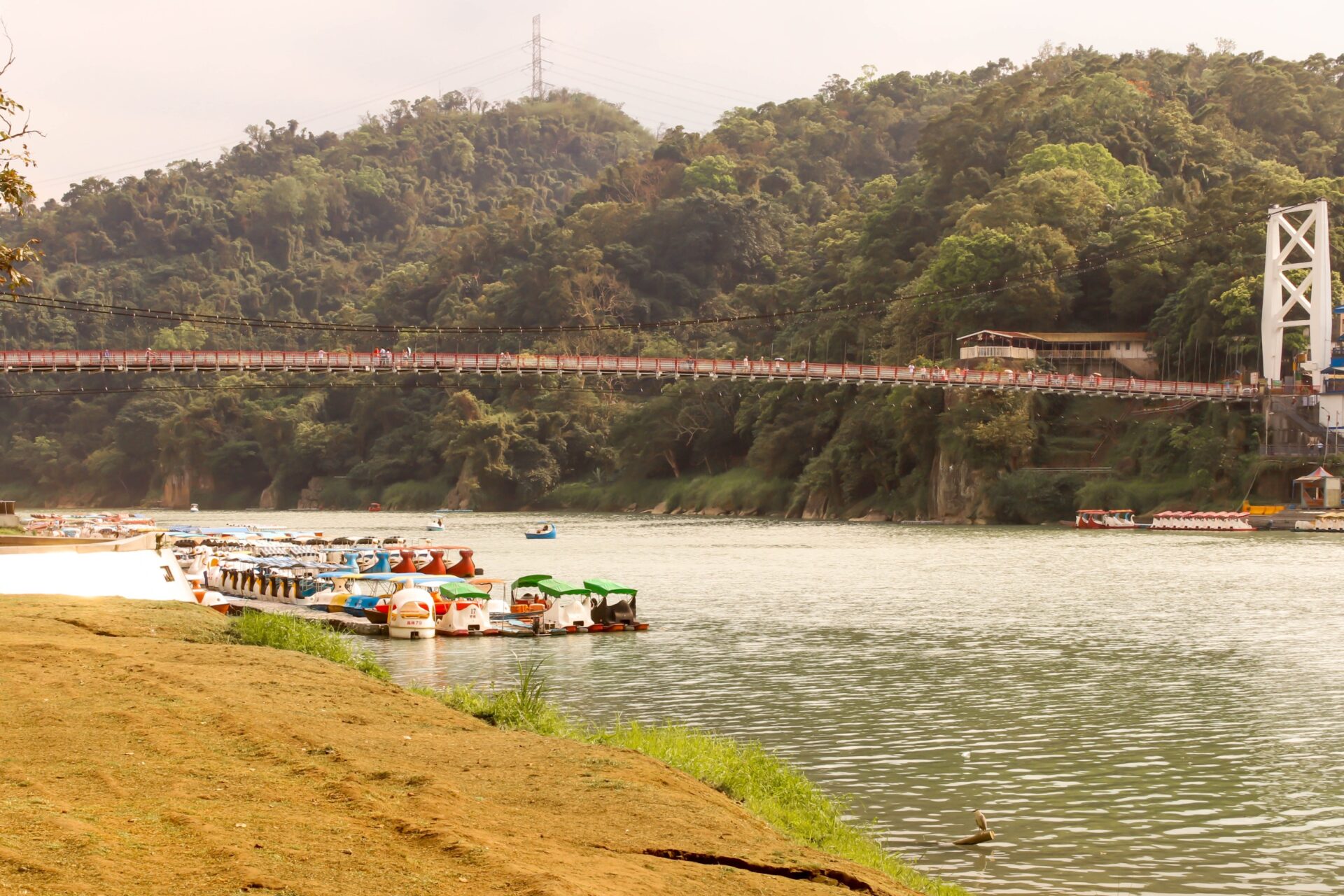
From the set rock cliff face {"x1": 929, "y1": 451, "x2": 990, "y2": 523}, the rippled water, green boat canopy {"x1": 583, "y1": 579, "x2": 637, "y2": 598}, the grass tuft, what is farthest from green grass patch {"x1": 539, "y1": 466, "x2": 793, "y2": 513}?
the grass tuft

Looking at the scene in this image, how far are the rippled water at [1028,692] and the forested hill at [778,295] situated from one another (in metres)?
33.5

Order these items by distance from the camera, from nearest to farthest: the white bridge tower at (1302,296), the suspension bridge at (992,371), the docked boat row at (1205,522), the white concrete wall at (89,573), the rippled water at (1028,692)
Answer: the rippled water at (1028,692) → the white concrete wall at (89,573) → the docked boat row at (1205,522) → the suspension bridge at (992,371) → the white bridge tower at (1302,296)

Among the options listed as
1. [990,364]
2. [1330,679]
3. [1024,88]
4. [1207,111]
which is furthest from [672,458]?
[1330,679]

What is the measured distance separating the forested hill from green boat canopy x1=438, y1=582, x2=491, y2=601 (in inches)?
1921

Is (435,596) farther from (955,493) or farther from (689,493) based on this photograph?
(689,493)

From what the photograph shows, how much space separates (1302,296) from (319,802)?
74.8 meters

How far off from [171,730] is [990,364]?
72576 millimetres

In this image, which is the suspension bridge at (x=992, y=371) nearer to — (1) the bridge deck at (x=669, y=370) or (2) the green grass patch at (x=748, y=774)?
(1) the bridge deck at (x=669, y=370)

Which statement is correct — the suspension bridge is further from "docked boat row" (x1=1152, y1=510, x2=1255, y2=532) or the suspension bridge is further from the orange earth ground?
the orange earth ground

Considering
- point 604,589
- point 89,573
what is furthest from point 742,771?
point 604,589

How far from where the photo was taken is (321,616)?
32250mm

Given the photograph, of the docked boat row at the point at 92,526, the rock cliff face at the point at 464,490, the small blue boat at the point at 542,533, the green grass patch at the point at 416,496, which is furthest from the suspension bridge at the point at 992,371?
Answer: the green grass patch at the point at 416,496

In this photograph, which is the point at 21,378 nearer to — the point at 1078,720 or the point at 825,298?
the point at 825,298

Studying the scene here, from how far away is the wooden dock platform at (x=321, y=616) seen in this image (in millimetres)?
30375
